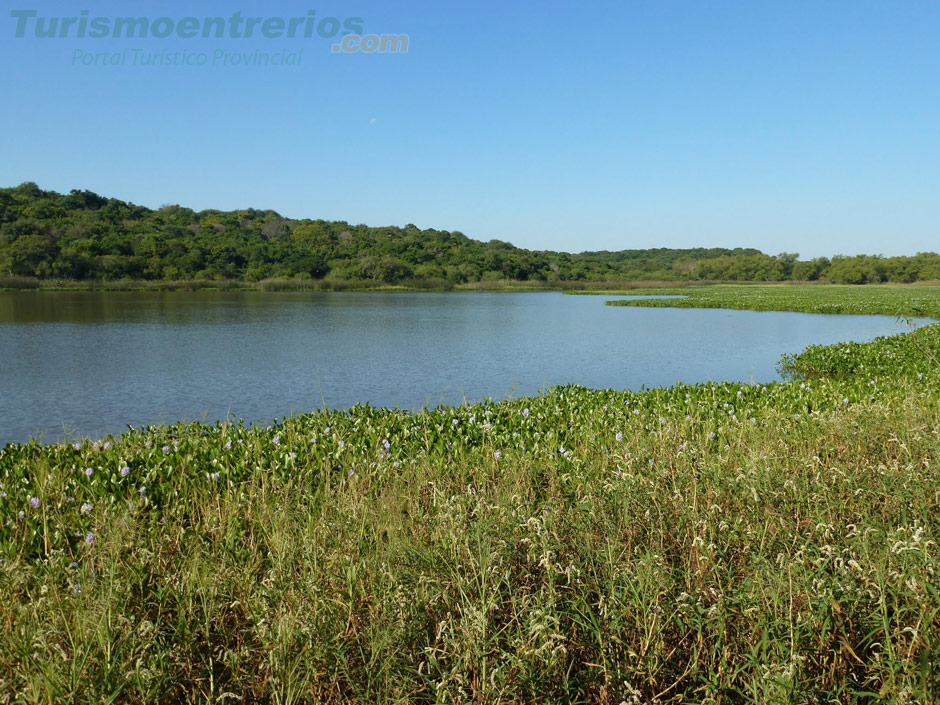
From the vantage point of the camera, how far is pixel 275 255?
110 m

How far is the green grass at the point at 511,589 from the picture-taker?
8.16 ft

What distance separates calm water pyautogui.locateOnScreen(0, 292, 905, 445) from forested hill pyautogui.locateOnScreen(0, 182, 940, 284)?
58943 millimetres

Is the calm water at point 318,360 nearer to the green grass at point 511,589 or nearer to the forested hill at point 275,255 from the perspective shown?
the green grass at point 511,589

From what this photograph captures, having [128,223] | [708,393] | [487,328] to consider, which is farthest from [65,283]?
[708,393]

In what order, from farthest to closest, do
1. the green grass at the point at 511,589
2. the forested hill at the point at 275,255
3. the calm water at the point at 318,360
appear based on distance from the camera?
the forested hill at the point at 275,255 → the calm water at the point at 318,360 → the green grass at the point at 511,589

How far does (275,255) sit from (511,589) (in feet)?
375

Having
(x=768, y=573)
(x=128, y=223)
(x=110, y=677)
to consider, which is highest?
(x=128, y=223)

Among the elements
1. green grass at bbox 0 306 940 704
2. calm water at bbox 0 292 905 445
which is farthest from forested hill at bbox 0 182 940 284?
green grass at bbox 0 306 940 704

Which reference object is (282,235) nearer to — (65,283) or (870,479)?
(65,283)

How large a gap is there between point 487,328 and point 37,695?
3173 centimetres

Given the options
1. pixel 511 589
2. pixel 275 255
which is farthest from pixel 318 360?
pixel 275 255

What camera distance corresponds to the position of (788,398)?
9523 millimetres

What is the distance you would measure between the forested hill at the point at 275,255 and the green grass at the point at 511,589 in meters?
92.9

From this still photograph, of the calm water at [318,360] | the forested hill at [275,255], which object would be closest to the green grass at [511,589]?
the calm water at [318,360]
